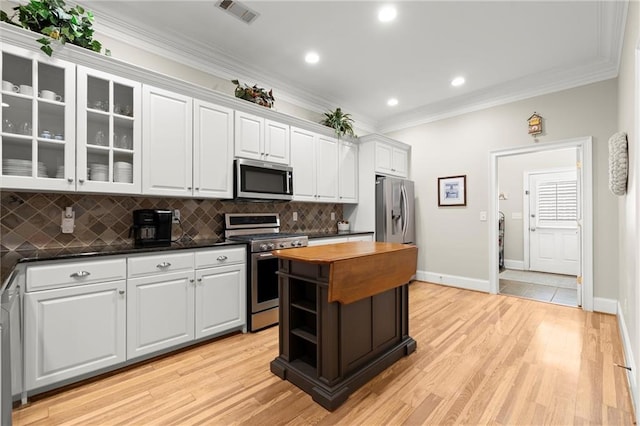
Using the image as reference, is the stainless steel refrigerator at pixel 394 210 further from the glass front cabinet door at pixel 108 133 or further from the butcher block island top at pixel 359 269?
the glass front cabinet door at pixel 108 133

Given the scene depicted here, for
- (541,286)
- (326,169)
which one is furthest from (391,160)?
(541,286)

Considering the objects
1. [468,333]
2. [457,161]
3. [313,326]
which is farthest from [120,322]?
[457,161]

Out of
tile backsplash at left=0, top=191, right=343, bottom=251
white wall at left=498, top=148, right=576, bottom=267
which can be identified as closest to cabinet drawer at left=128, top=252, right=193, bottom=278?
tile backsplash at left=0, top=191, right=343, bottom=251

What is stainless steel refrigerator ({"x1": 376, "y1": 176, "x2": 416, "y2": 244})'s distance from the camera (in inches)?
179

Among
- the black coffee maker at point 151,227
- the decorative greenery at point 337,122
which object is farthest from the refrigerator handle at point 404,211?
the black coffee maker at point 151,227

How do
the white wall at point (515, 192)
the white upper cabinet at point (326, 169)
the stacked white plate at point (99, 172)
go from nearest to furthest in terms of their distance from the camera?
the stacked white plate at point (99, 172) < the white upper cabinet at point (326, 169) < the white wall at point (515, 192)

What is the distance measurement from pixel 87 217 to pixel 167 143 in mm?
926

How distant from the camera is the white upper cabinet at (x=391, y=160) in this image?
4.65 metres

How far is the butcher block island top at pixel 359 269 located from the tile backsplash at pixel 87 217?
1.47 m

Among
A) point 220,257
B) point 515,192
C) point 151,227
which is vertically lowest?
point 220,257

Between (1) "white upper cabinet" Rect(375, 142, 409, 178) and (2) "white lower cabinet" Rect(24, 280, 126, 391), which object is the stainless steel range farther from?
(1) "white upper cabinet" Rect(375, 142, 409, 178)

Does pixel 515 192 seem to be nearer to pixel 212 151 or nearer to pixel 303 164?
pixel 303 164

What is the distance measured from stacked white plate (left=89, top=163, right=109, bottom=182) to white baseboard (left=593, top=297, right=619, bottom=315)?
5395 millimetres

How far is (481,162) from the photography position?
176 inches
